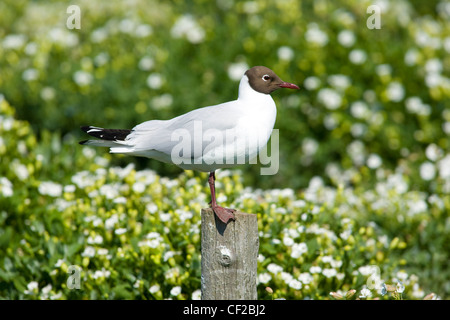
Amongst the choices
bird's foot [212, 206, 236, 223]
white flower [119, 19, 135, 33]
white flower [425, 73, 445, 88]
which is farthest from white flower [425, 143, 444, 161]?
white flower [119, 19, 135, 33]

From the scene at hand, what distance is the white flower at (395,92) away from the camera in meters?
7.22

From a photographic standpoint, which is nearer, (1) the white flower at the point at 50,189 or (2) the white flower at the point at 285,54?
(1) the white flower at the point at 50,189

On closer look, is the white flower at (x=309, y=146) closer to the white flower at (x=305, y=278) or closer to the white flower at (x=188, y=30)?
the white flower at (x=188, y=30)

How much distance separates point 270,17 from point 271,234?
4.77 m

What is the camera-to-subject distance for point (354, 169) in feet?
23.1

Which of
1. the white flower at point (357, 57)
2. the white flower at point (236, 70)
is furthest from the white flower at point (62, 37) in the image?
the white flower at point (357, 57)

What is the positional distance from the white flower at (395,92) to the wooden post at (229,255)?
4425 mm

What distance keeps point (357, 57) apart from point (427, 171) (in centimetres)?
Answer: 198

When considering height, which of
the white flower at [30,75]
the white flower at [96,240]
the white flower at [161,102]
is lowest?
the white flower at [96,240]

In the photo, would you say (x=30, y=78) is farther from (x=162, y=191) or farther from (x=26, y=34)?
(x=162, y=191)

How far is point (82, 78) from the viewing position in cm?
747

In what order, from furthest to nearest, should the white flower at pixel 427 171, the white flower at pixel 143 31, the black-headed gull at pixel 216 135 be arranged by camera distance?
the white flower at pixel 143 31
the white flower at pixel 427 171
the black-headed gull at pixel 216 135

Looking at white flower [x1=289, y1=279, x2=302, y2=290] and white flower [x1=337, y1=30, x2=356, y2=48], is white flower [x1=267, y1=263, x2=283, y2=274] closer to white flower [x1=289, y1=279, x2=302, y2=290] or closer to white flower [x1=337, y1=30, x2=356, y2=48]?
white flower [x1=289, y1=279, x2=302, y2=290]

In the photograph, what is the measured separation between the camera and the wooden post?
330 centimetres
